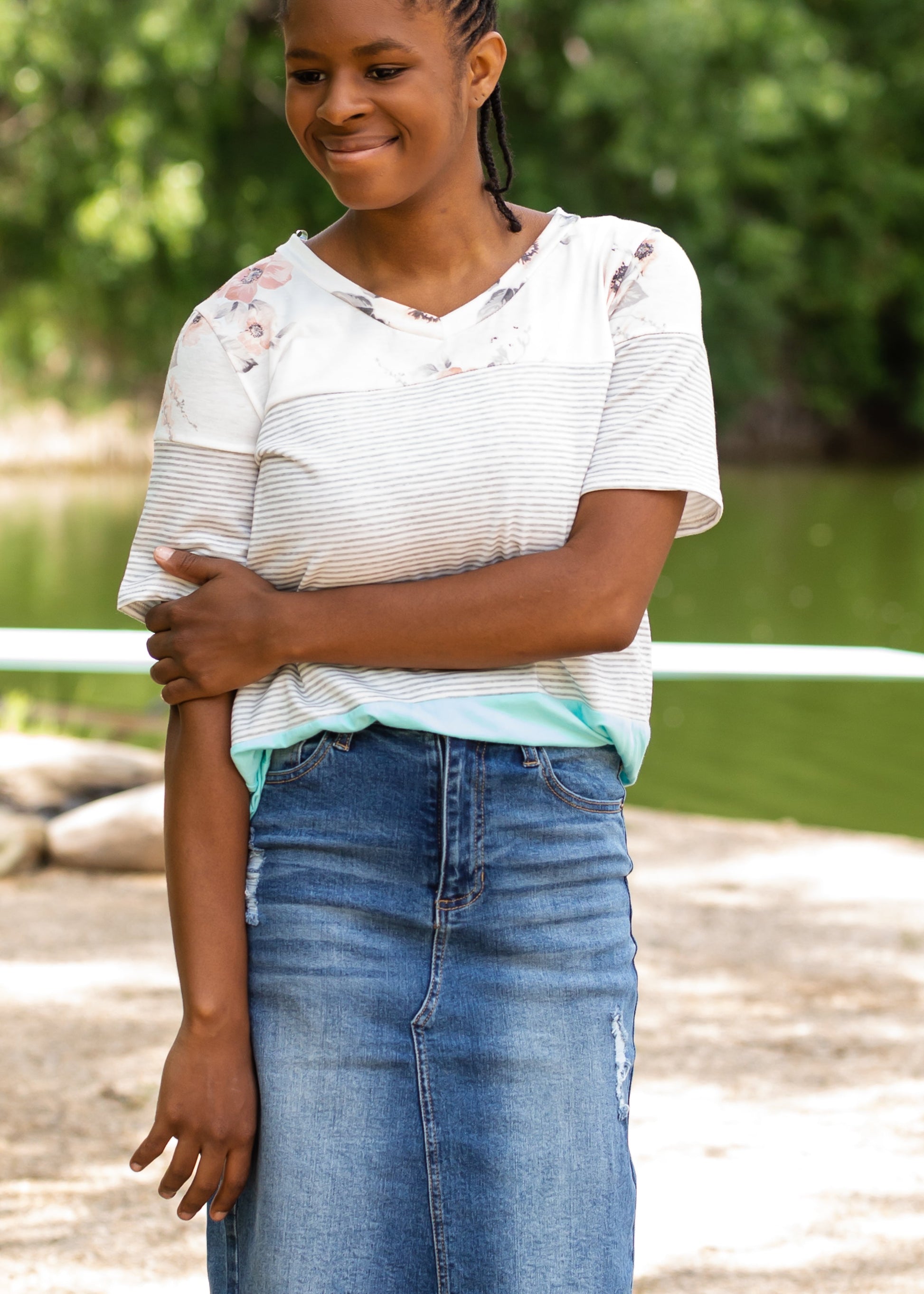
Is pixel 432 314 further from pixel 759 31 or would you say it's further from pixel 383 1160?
pixel 759 31

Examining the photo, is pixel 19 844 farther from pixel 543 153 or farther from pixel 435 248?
pixel 543 153

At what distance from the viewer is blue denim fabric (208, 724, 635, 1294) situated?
1409 mm

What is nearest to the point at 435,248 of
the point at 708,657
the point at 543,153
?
the point at 708,657

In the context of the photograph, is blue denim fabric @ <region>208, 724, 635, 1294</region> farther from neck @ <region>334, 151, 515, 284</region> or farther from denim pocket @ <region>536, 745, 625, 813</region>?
neck @ <region>334, 151, 515, 284</region>

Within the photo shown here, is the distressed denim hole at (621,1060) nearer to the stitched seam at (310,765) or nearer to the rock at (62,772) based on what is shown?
the stitched seam at (310,765)

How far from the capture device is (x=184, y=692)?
58.5 inches

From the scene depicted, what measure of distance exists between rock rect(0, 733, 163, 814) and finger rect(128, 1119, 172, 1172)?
4.02m

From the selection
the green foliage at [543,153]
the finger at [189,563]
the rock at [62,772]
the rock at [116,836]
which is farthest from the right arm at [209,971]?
the green foliage at [543,153]

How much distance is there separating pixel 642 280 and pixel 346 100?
1.04 feet

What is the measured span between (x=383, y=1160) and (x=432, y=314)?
768 millimetres

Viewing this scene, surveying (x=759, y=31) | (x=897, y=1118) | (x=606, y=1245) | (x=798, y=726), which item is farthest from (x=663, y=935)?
(x=759, y=31)

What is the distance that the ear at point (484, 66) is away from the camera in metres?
1.49

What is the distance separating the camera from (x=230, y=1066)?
1.45 meters

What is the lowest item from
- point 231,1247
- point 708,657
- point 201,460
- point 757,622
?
point 757,622
